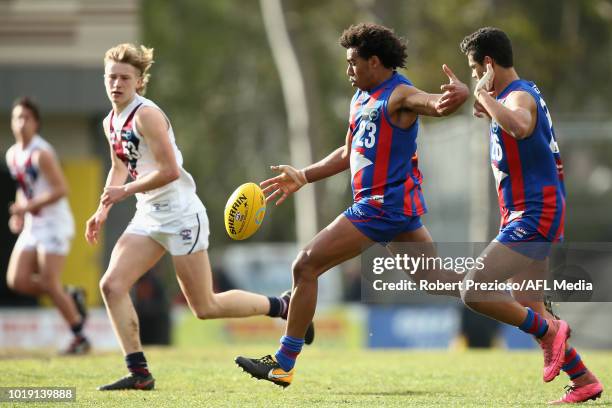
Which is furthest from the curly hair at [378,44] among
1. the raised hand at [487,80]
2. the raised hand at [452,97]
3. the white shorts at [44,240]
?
the white shorts at [44,240]

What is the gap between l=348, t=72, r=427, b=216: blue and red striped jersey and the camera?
25.6 feet

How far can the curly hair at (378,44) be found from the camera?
7.93 metres

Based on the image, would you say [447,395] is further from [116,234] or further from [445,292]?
[116,234]

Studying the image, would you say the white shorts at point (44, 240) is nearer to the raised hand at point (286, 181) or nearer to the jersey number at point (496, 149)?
the raised hand at point (286, 181)

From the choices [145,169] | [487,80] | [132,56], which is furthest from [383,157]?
[132,56]

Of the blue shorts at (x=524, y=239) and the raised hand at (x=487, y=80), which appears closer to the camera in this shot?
the raised hand at (x=487, y=80)

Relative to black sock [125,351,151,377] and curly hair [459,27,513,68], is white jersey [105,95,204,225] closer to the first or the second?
black sock [125,351,151,377]

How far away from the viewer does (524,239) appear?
7547mm

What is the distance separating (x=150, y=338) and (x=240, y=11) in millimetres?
21877

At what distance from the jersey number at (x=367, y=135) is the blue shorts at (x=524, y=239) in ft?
3.48

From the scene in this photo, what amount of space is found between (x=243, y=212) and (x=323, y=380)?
65.7 inches

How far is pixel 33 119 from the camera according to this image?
11977mm

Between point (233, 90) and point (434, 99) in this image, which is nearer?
point (434, 99)

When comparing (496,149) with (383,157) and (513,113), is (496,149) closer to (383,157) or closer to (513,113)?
(513,113)
